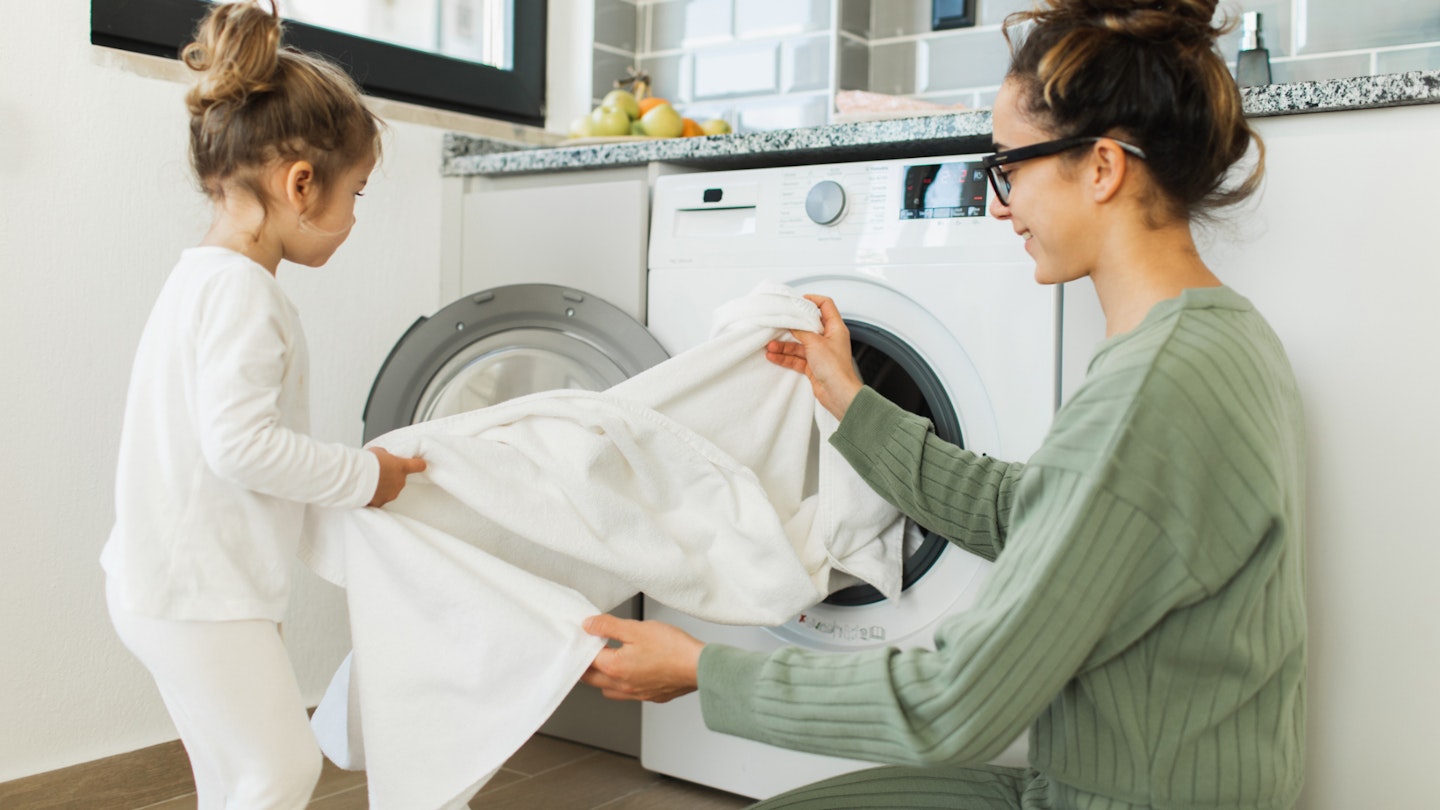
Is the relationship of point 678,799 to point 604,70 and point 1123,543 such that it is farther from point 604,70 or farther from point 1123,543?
point 604,70

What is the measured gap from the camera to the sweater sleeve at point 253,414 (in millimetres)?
1130

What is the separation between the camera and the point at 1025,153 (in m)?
1.05

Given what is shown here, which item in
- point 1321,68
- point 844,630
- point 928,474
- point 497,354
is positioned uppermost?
point 1321,68

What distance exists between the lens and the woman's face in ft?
3.43

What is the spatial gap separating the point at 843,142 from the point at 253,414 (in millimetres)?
885

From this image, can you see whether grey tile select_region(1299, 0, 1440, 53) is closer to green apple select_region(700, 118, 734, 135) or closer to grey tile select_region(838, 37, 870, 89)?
grey tile select_region(838, 37, 870, 89)


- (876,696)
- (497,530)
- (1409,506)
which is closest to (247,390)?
(497,530)

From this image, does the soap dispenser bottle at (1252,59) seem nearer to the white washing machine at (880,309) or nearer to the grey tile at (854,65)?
the white washing machine at (880,309)

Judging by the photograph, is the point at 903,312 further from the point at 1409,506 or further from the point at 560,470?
the point at 1409,506

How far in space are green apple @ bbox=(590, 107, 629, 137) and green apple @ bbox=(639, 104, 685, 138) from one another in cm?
4

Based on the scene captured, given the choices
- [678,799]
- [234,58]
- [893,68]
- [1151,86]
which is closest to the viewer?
[1151,86]

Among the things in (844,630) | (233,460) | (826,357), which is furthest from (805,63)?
(233,460)

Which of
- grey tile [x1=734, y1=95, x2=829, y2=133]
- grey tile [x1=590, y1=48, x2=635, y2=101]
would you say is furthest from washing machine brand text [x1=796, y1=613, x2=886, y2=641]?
grey tile [x1=590, y1=48, x2=635, y2=101]

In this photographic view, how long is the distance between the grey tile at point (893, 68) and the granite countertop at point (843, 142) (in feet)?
2.41
